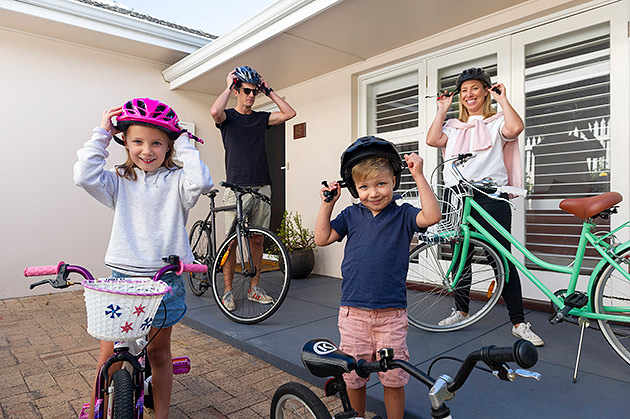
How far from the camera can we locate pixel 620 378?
2062 mm

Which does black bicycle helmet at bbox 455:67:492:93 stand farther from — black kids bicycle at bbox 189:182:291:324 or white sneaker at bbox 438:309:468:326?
black kids bicycle at bbox 189:182:291:324

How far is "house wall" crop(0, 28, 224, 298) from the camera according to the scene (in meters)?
4.48

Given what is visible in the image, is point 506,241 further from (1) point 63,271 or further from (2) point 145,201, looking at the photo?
(1) point 63,271

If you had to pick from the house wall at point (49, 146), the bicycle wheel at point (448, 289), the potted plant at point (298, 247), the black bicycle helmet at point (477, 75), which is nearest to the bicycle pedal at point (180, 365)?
the bicycle wheel at point (448, 289)

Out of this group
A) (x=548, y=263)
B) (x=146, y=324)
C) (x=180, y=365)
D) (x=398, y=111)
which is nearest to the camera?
(x=146, y=324)

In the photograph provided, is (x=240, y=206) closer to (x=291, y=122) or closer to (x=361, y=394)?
(x=361, y=394)

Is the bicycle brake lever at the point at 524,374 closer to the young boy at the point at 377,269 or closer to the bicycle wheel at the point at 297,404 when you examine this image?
the bicycle wheel at the point at 297,404

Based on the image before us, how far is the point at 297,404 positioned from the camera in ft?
4.26

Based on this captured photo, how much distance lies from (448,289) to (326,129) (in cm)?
281

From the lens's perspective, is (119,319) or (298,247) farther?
(298,247)

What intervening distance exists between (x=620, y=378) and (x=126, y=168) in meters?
2.55

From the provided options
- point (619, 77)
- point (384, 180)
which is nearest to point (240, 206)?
point (384, 180)

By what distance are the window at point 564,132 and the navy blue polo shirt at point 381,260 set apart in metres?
2.20

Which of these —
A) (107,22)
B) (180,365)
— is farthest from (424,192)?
(107,22)
